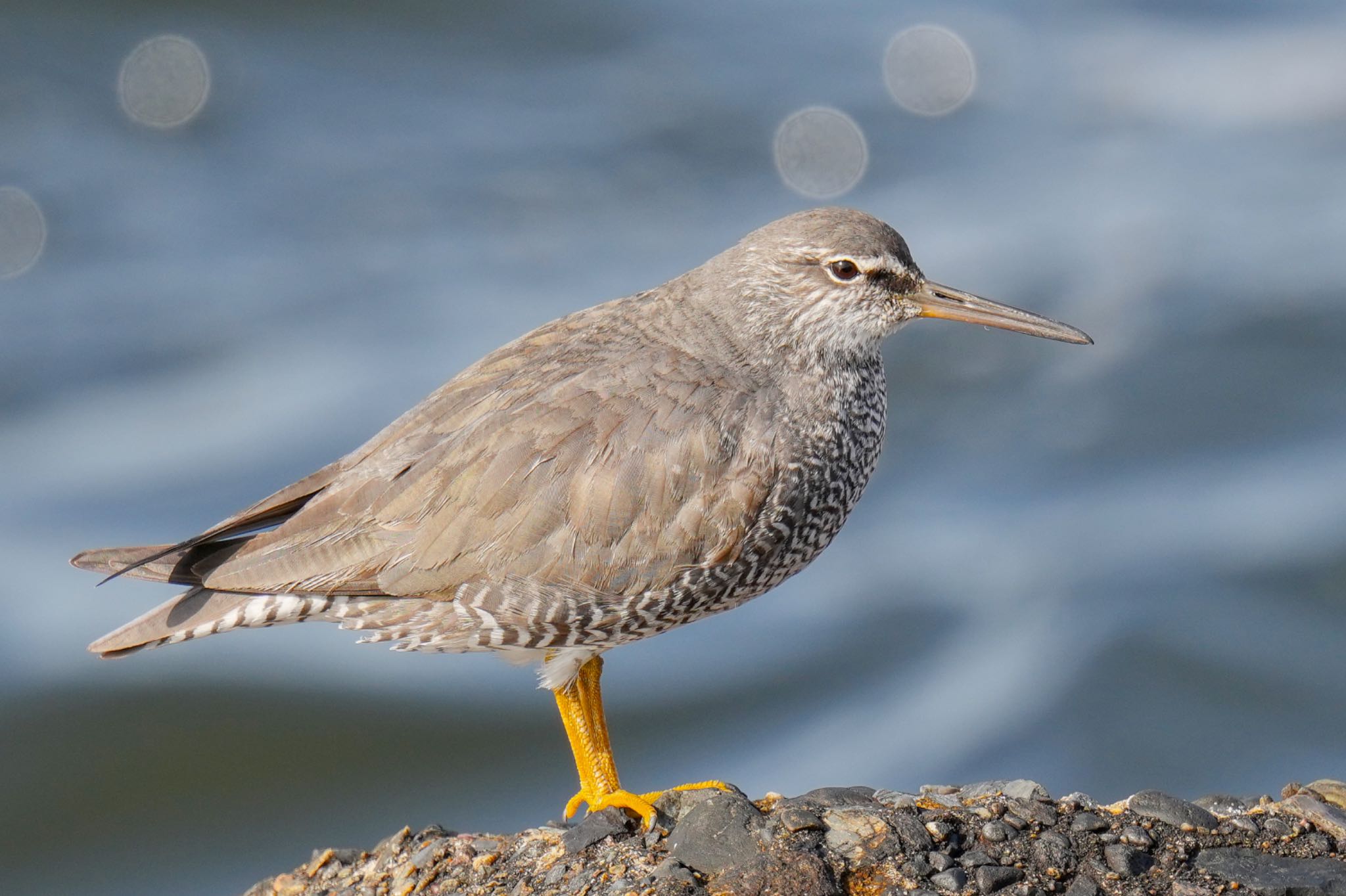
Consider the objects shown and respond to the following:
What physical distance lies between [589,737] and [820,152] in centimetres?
1242

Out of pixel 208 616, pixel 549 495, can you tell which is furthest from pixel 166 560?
pixel 549 495

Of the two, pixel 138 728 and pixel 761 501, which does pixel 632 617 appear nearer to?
pixel 761 501

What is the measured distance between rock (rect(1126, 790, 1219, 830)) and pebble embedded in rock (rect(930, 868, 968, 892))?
80 cm

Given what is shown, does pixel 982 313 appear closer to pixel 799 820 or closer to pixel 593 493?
pixel 593 493

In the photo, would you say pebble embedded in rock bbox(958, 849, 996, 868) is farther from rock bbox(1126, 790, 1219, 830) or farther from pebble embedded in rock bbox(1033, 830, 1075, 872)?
rock bbox(1126, 790, 1219, 830)

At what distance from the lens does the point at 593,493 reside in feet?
20.7

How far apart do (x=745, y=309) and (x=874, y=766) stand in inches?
242

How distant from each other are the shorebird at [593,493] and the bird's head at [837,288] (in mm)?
11

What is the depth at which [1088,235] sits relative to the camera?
16031 millimetres

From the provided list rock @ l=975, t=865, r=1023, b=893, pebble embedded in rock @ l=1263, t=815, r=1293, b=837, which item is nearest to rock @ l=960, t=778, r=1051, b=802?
rock @ l=975, t=865, r=1023, b=893

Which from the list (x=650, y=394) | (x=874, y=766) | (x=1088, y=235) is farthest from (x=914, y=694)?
(x=650, y=394)

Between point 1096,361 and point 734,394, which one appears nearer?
point 734,394

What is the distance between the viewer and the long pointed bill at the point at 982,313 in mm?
7219

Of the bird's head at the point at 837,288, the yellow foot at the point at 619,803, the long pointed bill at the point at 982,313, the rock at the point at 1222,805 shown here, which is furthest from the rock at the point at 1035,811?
the long pointed bill at the point at 982,313
